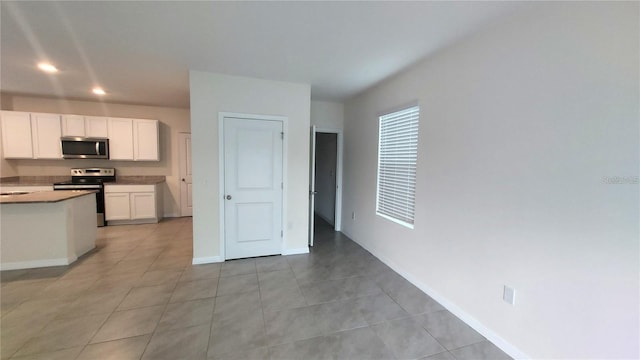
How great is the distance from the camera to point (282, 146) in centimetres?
362

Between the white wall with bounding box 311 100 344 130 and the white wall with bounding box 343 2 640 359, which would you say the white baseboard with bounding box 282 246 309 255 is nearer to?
the white wall with bounding box 343 2 640 359

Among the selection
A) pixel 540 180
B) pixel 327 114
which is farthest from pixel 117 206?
pixel 540 180

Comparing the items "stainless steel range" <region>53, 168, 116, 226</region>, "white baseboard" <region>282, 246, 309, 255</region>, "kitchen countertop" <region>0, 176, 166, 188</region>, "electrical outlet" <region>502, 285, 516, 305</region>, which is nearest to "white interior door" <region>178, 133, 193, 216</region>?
"kitchen countertop" <region>0, 176, 166, 188</region>

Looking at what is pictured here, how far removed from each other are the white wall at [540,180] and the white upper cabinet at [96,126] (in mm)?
5891

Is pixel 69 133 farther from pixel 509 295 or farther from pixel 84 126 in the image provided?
pixel 509 295

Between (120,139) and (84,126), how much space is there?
610 millimetres

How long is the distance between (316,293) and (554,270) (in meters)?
2.00

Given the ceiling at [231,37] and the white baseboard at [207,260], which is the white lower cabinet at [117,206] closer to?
the ceiling at [231,37]

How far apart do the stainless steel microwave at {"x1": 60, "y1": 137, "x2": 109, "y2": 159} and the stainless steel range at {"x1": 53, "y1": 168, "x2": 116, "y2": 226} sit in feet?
1.05

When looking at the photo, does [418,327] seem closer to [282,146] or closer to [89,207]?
[282,146]

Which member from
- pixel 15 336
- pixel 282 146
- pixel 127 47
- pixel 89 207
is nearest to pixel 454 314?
pixel 282 146

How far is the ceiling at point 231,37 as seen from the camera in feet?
6.06

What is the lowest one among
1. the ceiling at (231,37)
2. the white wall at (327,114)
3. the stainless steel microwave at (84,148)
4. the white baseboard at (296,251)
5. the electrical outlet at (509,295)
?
the white baseboard at (296,251)

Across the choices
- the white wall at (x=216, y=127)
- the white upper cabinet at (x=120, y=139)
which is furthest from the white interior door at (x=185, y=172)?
the white wall at (x=216, y=127)
